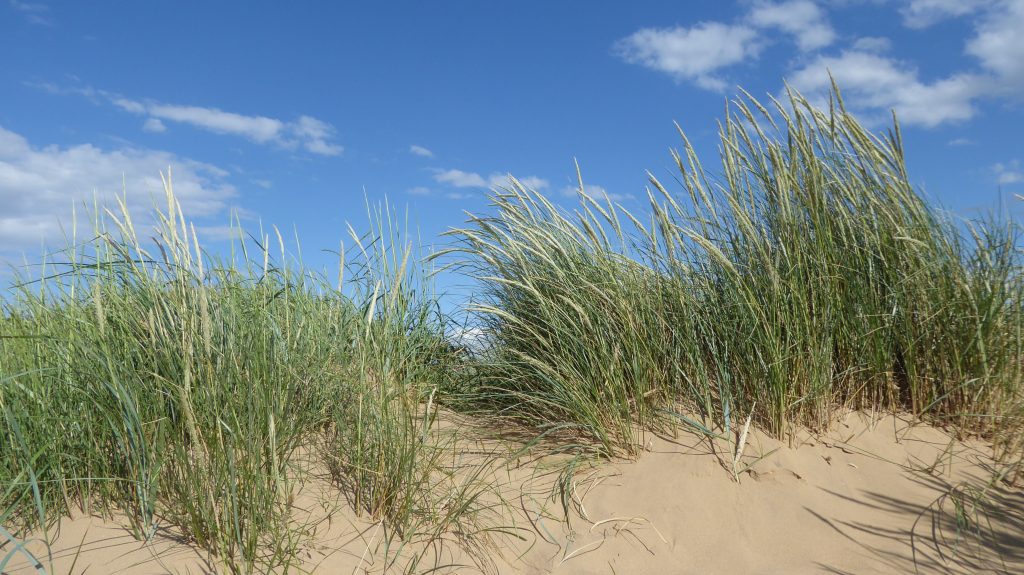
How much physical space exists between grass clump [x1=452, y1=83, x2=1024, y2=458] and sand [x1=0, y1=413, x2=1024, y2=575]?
7.2 inches

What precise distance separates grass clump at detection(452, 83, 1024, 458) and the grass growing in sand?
0.05 feet

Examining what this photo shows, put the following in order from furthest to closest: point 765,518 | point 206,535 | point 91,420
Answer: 1. point 765,518
2. point 91,420
3. point 206,535

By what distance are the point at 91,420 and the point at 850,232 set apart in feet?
11.5

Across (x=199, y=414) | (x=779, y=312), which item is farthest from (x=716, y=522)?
(x=199, y=414)

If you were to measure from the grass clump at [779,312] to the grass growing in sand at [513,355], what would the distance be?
0.6 inches

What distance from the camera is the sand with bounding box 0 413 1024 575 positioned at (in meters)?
2.56

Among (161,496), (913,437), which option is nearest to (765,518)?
(913,437)

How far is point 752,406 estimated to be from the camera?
10.3ft

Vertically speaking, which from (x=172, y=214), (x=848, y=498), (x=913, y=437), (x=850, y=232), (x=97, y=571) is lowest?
(x=97, y=571)

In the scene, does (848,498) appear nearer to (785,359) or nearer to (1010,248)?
(785,359)

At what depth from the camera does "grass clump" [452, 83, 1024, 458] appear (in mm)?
3213

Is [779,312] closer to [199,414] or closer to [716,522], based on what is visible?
[716,522]

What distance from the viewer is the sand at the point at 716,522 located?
2.56 meters

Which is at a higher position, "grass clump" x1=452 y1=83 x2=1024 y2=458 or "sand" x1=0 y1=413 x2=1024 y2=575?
"grass clump" x1=452 y1=83 x2=1024 y2=458
